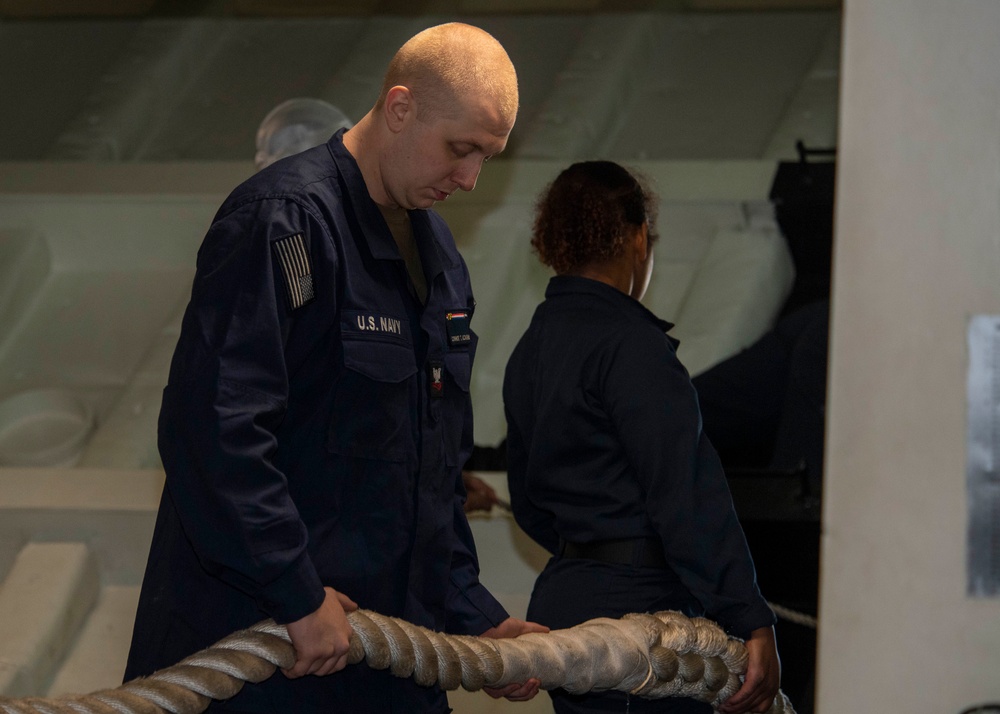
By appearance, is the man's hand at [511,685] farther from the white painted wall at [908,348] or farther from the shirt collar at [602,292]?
the white painted wall at [908,348]

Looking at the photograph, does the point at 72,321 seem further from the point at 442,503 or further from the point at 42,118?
the point at 442,503

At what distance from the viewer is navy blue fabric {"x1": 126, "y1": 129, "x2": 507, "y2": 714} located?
4.36 feet

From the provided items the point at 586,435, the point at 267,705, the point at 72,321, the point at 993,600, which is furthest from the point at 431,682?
the point at 72,321

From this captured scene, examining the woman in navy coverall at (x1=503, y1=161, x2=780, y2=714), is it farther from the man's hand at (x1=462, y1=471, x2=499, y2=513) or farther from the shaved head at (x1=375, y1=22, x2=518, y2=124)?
the man's hand at (x1=462, y1=471, x2=499, y2=513)

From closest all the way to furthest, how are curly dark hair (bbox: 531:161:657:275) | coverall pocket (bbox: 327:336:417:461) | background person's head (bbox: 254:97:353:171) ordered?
coverall pocket (bbox: 327:336:417:461), curly dark hair (bbox: 531:161:657:275), background person's head (bbox: 254:97:353:171)

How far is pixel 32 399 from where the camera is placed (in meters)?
4.03

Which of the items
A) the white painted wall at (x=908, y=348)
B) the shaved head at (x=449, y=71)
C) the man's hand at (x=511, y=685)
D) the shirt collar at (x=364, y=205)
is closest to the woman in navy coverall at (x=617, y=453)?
the man's hand at (x=511, y=685)

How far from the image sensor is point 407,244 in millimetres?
1639

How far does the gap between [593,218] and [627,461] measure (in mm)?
390

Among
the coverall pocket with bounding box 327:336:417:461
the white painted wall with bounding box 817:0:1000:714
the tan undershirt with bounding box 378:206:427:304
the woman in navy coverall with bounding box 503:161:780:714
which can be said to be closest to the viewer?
the white painted wall with bounding box 817:0:1000:714

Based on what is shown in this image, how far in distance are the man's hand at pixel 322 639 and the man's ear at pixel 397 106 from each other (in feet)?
1.80

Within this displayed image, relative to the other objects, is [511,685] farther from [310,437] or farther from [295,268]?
[295,268]

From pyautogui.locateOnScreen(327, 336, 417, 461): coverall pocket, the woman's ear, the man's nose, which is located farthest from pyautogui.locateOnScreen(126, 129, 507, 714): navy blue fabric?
the woman's ear

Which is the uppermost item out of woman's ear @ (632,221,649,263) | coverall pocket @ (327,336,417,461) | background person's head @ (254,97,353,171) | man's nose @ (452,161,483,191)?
background person's head @ (254,97,353,171)
